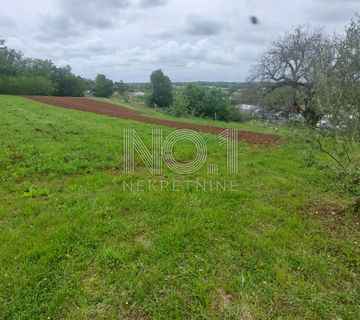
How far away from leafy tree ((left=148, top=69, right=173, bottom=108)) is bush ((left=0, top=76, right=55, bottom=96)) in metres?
19.2

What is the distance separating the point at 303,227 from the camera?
4.05 m

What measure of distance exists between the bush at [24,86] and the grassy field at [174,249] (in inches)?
1372

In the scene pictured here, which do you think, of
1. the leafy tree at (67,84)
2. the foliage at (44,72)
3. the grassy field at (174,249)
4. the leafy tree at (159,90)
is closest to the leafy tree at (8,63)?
the foliage at (44,72)

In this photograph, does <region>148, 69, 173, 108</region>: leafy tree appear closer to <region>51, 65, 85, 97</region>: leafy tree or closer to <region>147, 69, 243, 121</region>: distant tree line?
<region>51, 65, 85, 97</region>: leafy tree

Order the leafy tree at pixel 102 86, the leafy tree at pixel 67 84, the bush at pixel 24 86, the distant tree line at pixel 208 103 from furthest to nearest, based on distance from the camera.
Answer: the leafy tree at pixel 102 86
the leafy tree at pixel 67 84
the bush at pixel 24 86
the distant tree line at pixel 208 103

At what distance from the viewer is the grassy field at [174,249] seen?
2660 mm

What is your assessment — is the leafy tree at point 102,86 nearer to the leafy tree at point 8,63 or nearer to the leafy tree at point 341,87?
the leafy tree at point 8,63

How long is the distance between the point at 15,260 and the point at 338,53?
4964 millimetres

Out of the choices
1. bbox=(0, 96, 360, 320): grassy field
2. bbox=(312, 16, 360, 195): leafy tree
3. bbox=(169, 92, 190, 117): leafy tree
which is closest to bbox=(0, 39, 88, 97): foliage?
bbox=(169, 92, 190, 117): leafy tree

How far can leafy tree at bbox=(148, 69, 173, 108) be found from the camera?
53562mm

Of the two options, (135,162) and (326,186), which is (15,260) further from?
(326,186)

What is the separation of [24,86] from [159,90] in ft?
80.1

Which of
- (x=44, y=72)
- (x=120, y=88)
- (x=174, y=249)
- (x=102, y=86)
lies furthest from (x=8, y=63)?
(x=174, y=249)

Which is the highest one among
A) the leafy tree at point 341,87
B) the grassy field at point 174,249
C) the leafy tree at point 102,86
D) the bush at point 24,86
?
the leafy tree at point 102,86
